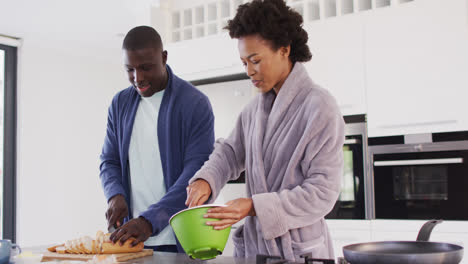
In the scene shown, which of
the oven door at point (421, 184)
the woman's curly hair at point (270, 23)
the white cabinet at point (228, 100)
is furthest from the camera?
the white cabinet at point (228, 100)

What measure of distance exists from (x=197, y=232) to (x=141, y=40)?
2.70ft

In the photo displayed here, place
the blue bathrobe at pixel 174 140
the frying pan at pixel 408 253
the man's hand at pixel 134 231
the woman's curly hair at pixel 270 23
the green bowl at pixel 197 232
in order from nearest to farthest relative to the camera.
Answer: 1. the frying pan at pixel 408 253
2. the green bowl at pixel 197 232
3. the woman's curly hair at pixel 270 23
4. the man's hand at pixel 134 231
5. the blue bathrobe at pixel 174 140

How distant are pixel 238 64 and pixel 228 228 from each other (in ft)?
7.20

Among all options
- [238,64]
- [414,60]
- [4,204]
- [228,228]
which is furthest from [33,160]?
[228,228]

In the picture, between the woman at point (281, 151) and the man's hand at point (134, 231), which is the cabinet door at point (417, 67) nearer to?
the woman at point (281, 151)

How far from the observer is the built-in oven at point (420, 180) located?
8.39 ft

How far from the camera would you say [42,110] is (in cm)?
491

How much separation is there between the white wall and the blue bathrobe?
2.50 meters

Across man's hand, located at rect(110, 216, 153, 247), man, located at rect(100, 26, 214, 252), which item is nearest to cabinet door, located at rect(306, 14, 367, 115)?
man, located at rect(100, 26, 214, 252)

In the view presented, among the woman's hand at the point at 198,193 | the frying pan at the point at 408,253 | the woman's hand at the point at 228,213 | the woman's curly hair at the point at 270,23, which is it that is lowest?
the frying pan at the point at 408,253

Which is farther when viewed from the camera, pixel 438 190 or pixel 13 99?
pixel 13 99

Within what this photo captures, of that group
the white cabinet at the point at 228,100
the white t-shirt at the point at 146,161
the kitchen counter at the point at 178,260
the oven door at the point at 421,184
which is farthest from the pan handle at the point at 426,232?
the white cabinet at the point at 228,100

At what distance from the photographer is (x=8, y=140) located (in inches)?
188

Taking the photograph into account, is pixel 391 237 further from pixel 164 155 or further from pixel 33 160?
pixel 33 160
